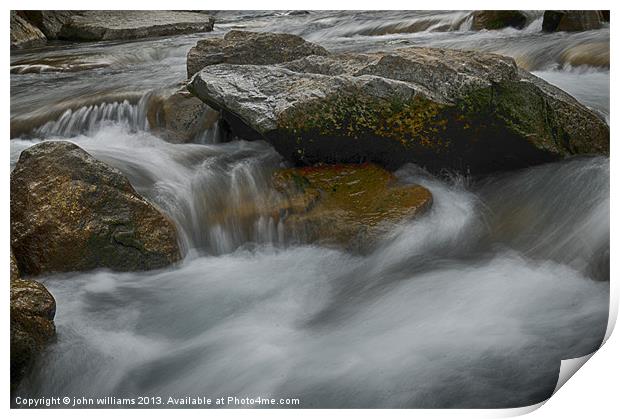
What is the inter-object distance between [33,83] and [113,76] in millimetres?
467

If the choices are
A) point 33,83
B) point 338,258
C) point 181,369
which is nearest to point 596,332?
point 338,258

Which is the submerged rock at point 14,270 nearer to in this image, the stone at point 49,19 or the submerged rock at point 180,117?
the stone at point 49,19

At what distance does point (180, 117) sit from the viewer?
393 centimetres

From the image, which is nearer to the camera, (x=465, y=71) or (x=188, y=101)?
(x=465, y=71)

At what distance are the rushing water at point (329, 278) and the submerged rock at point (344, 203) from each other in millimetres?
66

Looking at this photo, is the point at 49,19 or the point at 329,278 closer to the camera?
the point at 329,278

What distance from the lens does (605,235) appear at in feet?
10.6

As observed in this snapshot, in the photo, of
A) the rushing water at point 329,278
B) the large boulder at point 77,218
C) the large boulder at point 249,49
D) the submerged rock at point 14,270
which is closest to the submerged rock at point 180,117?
the rushing water at point 329,278

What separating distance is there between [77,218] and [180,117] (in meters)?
1.00

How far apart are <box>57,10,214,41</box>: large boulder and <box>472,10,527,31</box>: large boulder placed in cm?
130

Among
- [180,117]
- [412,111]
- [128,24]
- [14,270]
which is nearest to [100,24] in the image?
[128,24]

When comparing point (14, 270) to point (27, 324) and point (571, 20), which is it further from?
point (571, 20)
